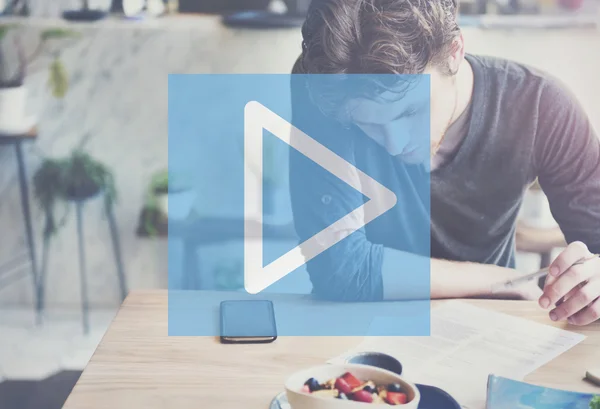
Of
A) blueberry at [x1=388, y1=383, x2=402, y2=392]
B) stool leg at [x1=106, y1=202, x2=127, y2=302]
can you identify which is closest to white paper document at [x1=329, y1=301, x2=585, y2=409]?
blueberry at [x1=388, y1=383, x2=402, y2=392]

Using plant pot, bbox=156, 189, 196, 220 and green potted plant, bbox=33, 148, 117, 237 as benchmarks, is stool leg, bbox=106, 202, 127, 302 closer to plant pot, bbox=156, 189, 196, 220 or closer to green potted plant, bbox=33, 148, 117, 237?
green potted plant, bbox=33, 148, 117, 237

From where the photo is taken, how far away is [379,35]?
141 centimetres

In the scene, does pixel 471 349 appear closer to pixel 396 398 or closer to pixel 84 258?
pixel 396 398

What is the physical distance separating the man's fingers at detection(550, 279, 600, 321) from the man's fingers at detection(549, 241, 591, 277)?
0.16ft

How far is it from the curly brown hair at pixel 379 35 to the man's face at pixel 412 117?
44mm

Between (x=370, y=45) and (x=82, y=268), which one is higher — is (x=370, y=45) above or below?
above

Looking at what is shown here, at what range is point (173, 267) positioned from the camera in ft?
5.43

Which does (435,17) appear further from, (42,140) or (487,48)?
(42,140)

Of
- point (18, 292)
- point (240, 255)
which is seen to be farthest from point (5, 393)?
point (240, 255)

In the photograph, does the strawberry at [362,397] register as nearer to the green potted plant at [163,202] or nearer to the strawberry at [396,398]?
the strawberry at [396,398]

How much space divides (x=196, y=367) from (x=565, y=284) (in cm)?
66
